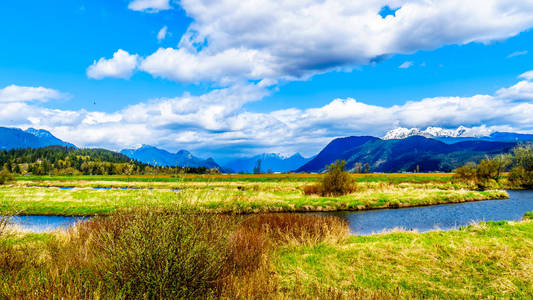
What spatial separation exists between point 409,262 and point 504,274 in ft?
9.30

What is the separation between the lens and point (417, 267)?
35.1 ft

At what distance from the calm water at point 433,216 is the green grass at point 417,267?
890 centimetres

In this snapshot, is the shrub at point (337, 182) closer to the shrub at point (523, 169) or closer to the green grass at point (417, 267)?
the green grass at point (417, 267)

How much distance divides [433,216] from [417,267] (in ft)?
68.4

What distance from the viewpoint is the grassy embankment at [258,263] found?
6.20 meters

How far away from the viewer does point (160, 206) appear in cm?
754

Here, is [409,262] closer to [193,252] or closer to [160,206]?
[193,252]

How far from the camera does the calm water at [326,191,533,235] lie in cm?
2402

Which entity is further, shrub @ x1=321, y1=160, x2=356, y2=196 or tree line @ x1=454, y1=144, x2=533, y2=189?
tree line @ x1=454, y1=144, x2=533, y2=189

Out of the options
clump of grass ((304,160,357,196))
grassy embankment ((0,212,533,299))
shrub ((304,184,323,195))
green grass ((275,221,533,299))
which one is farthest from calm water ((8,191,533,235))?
shrub ((304,184,323,195))

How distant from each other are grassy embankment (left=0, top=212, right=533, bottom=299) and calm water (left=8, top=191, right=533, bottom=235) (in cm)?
789

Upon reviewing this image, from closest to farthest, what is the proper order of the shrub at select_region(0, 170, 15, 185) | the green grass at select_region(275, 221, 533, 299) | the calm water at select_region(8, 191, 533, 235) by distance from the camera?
the green grass at select_region(275, 221, 533, 299) → the calm water at select_region(8, 191, 533, 235) → the shrub at select_region(0, 170, 15, 185)

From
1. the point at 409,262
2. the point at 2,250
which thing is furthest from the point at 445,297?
the point at 2,250

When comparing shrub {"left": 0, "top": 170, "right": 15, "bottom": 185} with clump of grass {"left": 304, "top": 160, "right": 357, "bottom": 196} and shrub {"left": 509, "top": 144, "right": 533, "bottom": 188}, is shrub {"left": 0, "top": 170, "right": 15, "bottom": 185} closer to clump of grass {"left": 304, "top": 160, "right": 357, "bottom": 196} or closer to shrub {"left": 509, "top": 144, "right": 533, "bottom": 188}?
clump of grass {"left": 304, "top": 160, "right": 357, "bottom": 196}
